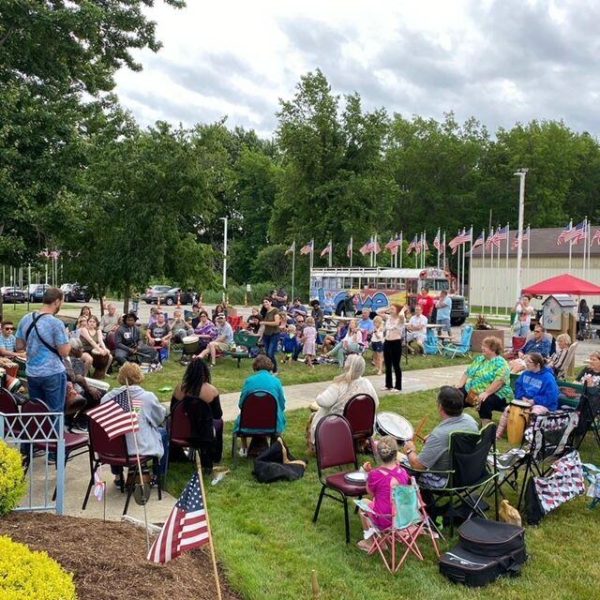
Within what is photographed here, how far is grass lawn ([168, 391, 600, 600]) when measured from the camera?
182 inches

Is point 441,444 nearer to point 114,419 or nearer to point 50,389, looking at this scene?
point 114,419

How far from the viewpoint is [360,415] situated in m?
7.33

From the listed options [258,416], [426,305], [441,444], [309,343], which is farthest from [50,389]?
[426,305]

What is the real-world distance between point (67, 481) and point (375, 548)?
3281mm

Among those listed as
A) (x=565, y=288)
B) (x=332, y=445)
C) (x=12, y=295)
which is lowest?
(x=12, y=295)

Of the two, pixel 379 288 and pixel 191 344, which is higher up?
pixel 379 288

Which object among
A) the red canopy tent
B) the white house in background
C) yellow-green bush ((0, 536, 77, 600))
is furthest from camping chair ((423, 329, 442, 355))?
the white house in background

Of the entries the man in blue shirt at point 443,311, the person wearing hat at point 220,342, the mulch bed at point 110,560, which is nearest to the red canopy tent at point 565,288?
the man in blue shirt at point 443,311

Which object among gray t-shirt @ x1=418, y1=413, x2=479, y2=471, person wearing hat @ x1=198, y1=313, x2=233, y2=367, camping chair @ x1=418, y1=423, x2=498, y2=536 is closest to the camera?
camping chair @ x1=418, y1=423, x2=498, y2=536

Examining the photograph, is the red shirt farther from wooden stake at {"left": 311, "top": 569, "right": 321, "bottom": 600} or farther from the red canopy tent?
wooden stake at {"left": 311, "top": 569, "right": 321, "bottom": 600}

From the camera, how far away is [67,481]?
Result: 21.5 ft

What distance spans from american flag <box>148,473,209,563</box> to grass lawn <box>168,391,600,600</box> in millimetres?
1018

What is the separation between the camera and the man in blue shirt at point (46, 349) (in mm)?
6621

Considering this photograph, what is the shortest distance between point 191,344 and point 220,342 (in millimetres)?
694
